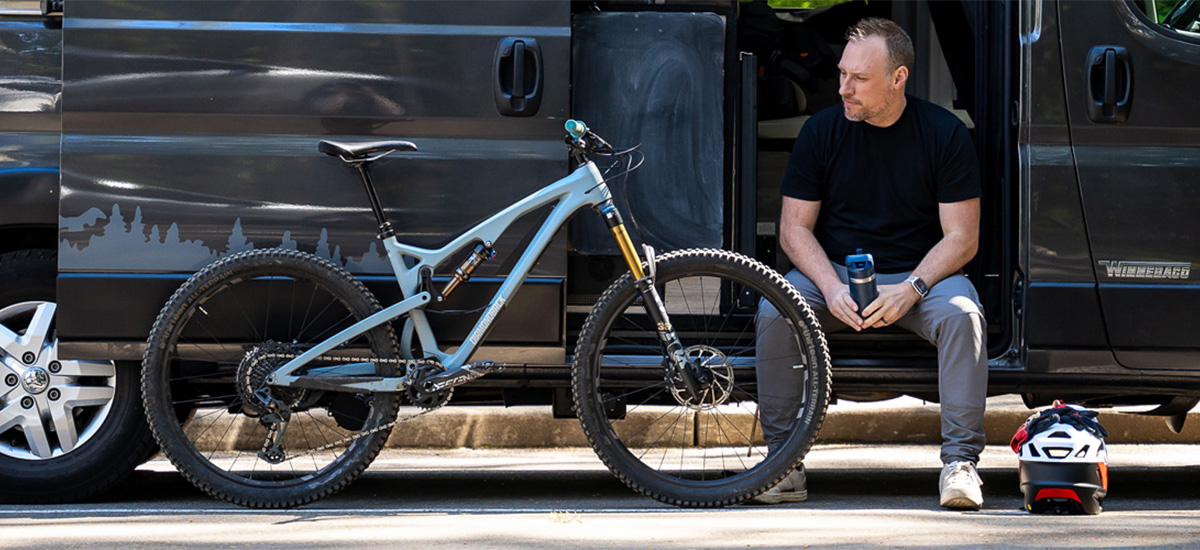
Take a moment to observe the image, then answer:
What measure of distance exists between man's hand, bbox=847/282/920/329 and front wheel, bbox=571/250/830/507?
9.4 inches

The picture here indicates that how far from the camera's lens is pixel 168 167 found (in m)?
4.32

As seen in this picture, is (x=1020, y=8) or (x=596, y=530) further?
(x=1020, y=8)

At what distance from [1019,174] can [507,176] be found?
1.65m

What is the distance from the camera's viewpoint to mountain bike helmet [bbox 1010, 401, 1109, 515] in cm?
405

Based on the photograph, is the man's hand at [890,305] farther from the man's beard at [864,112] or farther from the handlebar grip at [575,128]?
the handlebar grip at [575,128]

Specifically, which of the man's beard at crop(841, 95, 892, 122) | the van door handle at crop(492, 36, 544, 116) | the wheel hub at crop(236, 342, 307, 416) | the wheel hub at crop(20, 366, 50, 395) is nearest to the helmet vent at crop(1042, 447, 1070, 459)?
the man's beard at crop(841, 95, 892, 122)

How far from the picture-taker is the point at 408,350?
435cm

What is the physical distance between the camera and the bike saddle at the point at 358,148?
418 cm

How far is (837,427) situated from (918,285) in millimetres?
2422

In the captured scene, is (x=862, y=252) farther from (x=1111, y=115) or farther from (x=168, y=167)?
(x=168, y=167)

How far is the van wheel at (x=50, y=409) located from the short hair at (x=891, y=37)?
8.61ft

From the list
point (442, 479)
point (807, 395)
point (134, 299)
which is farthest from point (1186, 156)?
point (134, 299)

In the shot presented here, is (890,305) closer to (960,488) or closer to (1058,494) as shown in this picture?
(960,488)

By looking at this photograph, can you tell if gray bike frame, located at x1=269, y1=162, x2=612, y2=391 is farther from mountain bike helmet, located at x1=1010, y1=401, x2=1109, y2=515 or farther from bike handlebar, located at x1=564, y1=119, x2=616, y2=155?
mountain bike helmet, located at x1=1010, y1=401, x2=1109, y2=515
